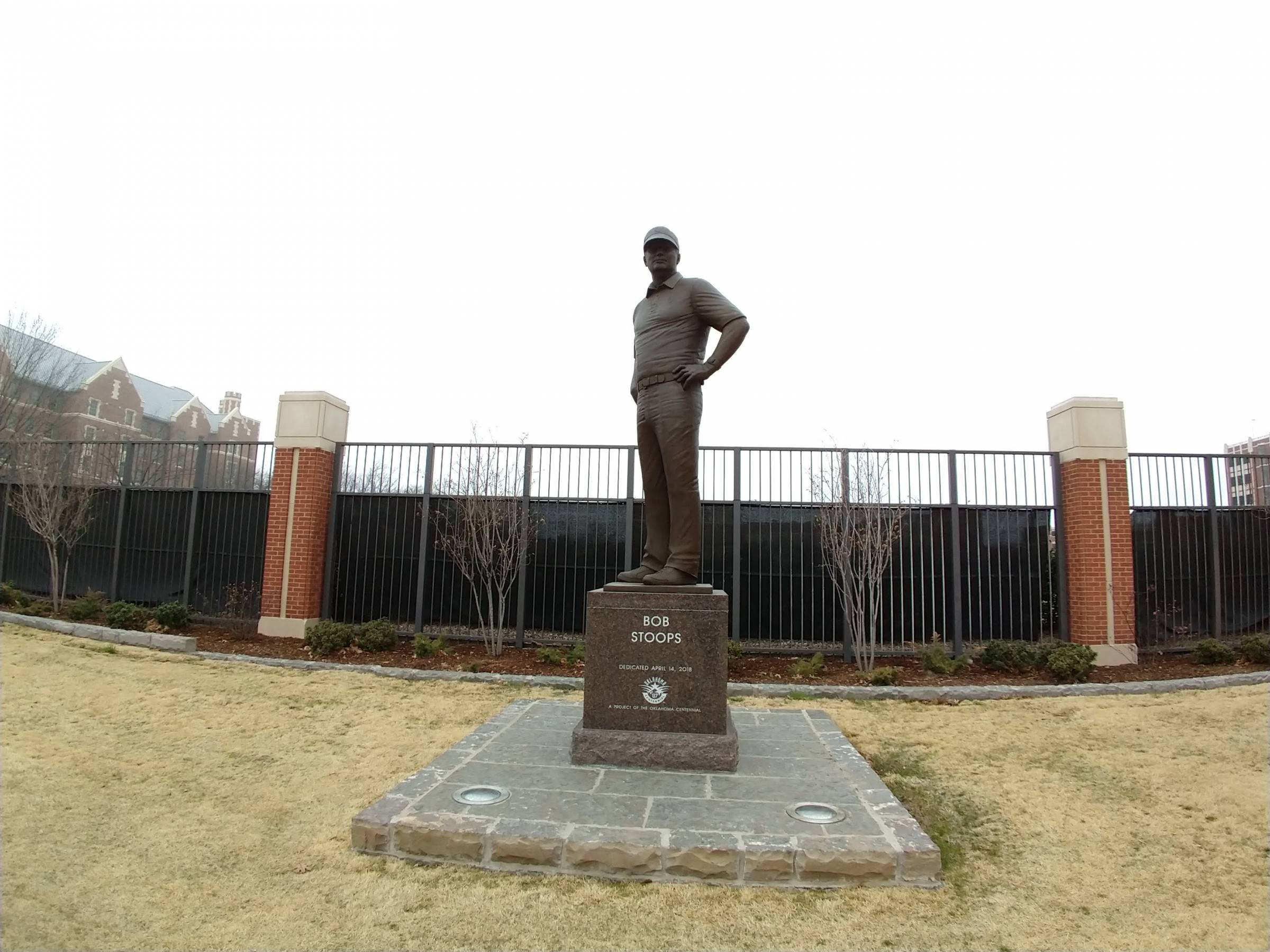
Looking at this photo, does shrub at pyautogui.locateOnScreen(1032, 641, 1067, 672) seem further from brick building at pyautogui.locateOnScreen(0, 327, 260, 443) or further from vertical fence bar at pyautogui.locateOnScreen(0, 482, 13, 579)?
vertical fence bar at pyautogui.locateOnScreen(0, 482, 13, 579)

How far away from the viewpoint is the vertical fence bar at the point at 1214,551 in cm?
923

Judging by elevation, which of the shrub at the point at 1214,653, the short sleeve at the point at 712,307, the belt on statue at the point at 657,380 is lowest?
the shrub at the point at 1214,653

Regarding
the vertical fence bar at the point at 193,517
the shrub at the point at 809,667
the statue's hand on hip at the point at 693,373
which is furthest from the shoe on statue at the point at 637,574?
the vertical fence bar at the point at 193,517

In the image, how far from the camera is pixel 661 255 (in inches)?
201

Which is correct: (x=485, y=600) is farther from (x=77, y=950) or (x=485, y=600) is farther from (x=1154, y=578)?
(x=1154, y=578)

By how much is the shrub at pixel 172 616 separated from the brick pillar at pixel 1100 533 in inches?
468

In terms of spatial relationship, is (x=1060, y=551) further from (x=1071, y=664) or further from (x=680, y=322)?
(x=680, y=322)

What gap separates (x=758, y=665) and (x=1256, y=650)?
5.78 m

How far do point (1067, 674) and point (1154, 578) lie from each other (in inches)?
103

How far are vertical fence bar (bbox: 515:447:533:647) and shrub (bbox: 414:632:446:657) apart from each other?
1.04 meters

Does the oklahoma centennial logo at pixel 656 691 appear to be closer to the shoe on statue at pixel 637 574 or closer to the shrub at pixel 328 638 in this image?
the shoe on statue at pixel 637 574

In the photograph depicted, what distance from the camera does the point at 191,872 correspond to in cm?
318

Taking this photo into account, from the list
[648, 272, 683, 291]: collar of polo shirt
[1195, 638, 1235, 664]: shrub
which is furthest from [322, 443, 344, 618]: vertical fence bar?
[1195, 638, 1235, 664]: shrub

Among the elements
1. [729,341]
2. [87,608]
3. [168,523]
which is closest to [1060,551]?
[729,341]
